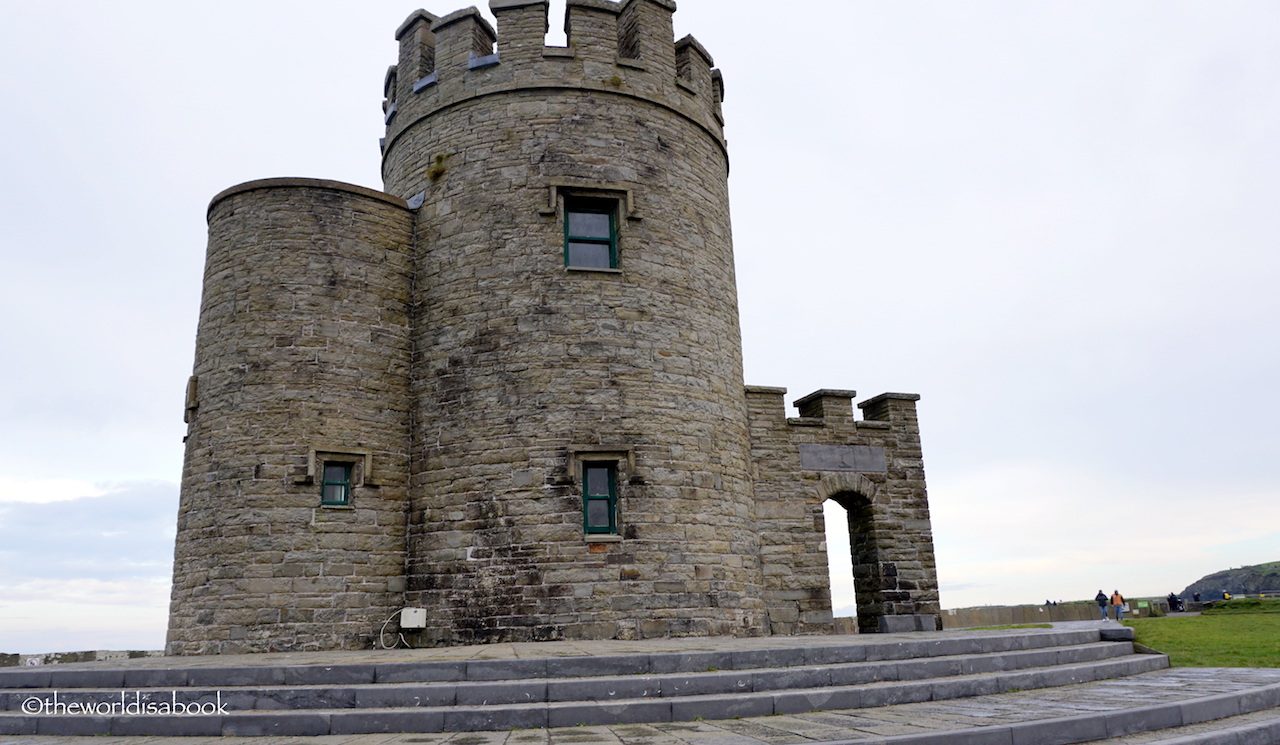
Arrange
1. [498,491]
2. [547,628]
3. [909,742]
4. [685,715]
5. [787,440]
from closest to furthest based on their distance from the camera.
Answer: [909,742], [685,715], [547,628], [498,491], [787,440]

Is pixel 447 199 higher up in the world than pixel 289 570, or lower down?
higher up


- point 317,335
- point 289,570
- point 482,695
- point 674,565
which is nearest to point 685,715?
point 482,695

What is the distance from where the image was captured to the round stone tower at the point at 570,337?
1120cm

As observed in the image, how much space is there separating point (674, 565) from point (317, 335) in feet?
20.9

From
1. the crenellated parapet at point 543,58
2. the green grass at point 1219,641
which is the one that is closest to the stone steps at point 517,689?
the green grass at point 1219,641

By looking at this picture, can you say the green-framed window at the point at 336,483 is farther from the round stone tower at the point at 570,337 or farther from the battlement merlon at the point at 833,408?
the battlement merlon at the point at 833,408

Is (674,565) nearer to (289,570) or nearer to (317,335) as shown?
(289,570)

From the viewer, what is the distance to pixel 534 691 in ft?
22.4

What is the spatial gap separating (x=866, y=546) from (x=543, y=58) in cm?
1067

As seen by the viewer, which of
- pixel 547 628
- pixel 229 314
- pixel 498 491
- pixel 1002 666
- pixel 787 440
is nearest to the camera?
pixel 1002 666

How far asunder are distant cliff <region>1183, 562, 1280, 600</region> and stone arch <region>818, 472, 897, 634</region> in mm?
63660

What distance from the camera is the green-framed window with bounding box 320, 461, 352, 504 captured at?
11.7 meters

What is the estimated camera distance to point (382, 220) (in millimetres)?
12984

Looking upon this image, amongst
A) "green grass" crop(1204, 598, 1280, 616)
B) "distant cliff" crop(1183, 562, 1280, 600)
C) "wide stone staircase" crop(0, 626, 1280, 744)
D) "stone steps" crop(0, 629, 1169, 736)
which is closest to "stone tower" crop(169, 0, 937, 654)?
"wide stone staircase" crop(0, 626, 1280, 744)
